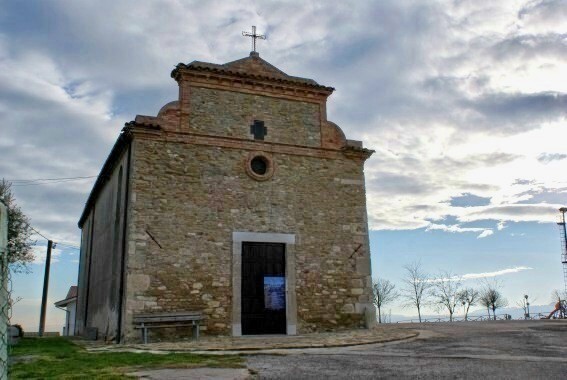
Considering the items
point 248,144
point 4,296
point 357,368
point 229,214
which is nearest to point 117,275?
point 229,214

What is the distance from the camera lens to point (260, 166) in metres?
16.3

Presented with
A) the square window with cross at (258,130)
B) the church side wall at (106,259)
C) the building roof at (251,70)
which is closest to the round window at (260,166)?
the square window with cross at (258,130)

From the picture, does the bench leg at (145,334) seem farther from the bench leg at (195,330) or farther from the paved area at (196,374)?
the paved area at (196,374)

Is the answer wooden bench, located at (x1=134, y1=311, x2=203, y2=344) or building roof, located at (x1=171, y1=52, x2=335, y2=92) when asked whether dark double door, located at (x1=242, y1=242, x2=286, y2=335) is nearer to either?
wooden bench, located at (x1=134, y1=311, x2=203, y2=344)

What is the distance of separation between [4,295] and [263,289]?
12359 mm

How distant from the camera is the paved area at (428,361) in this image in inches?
275

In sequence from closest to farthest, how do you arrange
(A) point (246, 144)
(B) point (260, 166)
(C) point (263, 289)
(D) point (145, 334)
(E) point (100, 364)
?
(E) point (100, 364) < (D) point (145, 334) < (C) point (263, 289) < (A) point (246, 144) < (B) point (260, 166)

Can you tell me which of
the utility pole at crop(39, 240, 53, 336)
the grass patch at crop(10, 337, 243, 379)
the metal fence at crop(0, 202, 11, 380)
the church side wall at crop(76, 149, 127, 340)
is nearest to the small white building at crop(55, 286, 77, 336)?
the utility pole at crop(39, 240, 53, 336)

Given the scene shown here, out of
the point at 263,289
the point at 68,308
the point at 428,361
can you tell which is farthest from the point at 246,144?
the point at 68,308

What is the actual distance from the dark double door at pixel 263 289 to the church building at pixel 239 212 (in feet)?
0.11

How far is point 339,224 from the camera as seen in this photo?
16672 millimetres

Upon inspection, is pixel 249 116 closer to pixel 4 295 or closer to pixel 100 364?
pixel 100 364

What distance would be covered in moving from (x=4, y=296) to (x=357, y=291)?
14.0 metres

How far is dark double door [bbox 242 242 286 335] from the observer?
15031 millimetres
